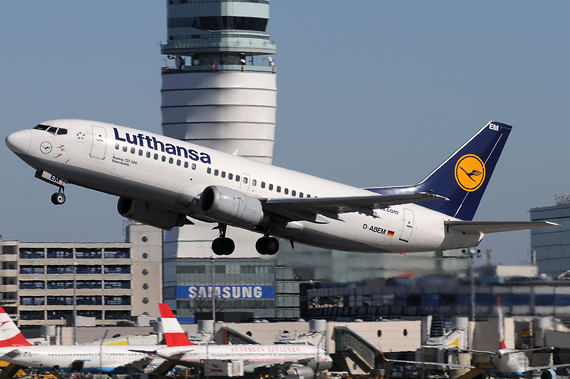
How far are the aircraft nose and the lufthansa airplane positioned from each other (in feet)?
0.13

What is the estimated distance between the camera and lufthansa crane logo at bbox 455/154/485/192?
52375 millimetres

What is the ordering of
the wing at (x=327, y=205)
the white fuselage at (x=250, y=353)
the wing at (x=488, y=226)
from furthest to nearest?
the white fuselage at (x=250, y=353) < the wing at (x=488, y=226) < the wing at (x=327, y=205)

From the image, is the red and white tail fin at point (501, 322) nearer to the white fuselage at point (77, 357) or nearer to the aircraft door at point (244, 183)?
the aircraft door at point (244, 183)

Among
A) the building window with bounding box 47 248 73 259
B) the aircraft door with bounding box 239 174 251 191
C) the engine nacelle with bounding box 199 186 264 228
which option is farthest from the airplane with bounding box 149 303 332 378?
the building window with bounding box 47 248 73 259

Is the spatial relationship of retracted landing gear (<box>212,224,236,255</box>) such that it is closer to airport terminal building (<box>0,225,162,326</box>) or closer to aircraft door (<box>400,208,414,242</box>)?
aircraft door (<box>400,208,414,242</box>)

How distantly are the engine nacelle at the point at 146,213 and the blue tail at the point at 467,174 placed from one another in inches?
459

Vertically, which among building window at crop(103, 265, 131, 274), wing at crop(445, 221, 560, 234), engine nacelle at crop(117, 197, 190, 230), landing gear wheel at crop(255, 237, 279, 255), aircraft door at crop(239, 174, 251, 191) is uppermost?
aircraft door at crop(239, 174, 251, 191)

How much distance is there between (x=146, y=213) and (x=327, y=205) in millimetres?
7910

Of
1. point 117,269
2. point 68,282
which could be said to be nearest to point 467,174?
point 68,282

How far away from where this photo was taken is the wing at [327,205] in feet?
143

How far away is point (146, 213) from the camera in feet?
152

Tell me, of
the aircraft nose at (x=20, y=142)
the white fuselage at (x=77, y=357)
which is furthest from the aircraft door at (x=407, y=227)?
the aircraft nose at (x=20, y=142)

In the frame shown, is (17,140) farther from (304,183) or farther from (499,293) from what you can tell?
(499,293)

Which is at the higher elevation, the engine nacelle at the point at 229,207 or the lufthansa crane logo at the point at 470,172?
the lufthansa crane logo at the point at 470,172
